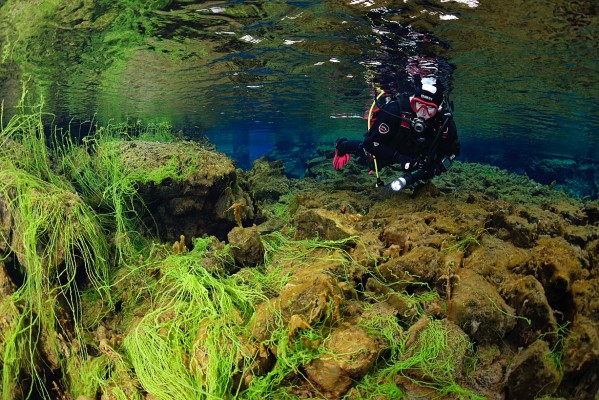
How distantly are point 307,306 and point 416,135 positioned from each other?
199 inches

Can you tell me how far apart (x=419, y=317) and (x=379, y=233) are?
5.21 ft

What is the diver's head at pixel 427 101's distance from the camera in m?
6.89

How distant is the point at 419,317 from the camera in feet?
10.7

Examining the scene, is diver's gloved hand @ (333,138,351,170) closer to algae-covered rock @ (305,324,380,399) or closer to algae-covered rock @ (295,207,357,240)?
algae-covered rock @ (295,207,357,240)

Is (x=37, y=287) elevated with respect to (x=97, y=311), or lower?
elevated

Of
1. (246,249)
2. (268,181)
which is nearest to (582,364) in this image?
(246,249)

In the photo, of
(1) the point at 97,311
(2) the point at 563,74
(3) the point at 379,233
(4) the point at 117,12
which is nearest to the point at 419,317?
(3) the point at 379,233

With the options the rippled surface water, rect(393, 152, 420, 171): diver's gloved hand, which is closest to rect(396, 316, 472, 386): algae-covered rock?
rect(393, 152, 420, 171): diver's gloved hand

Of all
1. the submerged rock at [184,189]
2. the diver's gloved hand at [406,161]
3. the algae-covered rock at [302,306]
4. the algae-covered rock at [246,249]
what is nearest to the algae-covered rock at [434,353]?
the algae-covered rock at [302,306]

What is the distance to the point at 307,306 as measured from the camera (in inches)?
117

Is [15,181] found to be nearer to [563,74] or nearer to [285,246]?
[285,246]

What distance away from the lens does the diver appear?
21.8 feet

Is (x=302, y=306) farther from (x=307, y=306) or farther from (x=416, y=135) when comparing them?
(x=416, y=135)

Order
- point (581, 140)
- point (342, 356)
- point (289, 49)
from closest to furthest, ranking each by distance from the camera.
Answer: point (342, 356) < point (289, 49) < point (581, 140)
